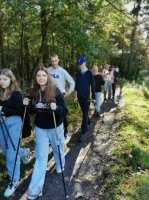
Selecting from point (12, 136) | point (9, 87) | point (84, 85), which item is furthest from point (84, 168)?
point (9, 87)

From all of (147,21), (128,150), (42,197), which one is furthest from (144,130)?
(147,21)

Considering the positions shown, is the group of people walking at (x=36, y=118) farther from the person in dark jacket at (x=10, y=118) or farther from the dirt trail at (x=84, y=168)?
the dirt trail at (x=84, y=168)

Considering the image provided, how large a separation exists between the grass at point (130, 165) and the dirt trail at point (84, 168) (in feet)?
0.70

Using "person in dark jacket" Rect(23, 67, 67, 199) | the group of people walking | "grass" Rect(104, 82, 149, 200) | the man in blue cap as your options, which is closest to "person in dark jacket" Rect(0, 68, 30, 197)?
the group of people walking

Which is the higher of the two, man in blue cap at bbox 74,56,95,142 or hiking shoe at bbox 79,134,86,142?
man in blue cap at bbox 74,56,95,142

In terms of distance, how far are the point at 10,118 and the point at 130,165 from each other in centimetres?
309

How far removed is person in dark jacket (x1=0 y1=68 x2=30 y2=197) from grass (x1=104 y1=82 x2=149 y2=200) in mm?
1816

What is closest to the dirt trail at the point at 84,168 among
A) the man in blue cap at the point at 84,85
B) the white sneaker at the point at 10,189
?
the white sneaker at the point at 10,189

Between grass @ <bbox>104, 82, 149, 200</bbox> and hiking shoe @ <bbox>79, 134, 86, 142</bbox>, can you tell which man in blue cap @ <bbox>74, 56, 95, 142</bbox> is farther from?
grass @ <bbox>104, 82, 149, 200</bbox>

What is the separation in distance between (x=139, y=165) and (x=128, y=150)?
2.74 ft

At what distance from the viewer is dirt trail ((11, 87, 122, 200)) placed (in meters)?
6.20

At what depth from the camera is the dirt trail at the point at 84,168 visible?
20.3ft

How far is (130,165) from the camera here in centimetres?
751

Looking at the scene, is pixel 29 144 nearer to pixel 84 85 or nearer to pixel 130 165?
pixel 84 85
